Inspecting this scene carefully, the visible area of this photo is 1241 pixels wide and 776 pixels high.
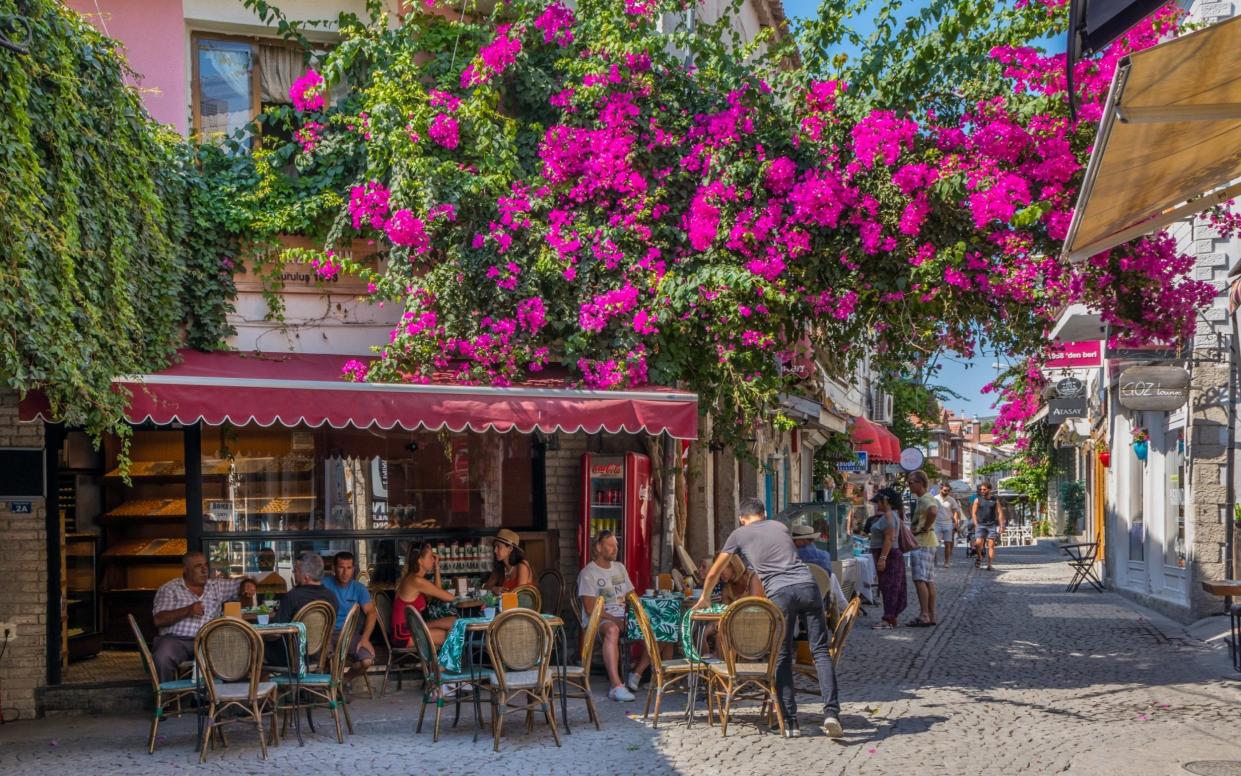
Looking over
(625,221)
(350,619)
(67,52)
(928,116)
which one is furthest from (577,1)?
(350,619)

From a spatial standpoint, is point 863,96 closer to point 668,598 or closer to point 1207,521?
point 668,598

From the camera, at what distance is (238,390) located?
400 inches

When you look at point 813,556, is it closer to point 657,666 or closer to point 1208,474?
point 657,666

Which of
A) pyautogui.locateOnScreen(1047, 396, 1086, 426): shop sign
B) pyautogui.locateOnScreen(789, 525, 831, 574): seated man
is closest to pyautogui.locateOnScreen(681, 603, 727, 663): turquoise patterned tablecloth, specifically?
pyautogui.locateOnScreen(789, 525, 831, 574): seated man

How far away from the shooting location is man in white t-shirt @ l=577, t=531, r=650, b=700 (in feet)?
37.9

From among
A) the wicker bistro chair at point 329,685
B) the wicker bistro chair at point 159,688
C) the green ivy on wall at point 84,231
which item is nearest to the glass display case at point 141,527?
the green ivy on wall at point 84,231

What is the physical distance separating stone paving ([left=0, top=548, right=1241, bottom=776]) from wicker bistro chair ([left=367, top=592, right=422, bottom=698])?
1.22 ft

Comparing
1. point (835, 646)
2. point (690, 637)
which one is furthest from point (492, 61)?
point (835, 646)

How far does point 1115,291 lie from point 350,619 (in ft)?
23.7

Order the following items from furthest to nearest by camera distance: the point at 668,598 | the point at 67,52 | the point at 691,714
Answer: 1. the point at 668,598
2. the point at 691,714
3. the point at 67,52

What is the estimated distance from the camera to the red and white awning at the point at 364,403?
10.1 metres

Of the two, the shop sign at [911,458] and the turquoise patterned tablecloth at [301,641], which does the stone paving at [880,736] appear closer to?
the turquoise patterned tablecloth at [301,641]

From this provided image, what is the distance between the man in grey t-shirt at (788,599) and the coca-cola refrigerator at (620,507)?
3575 mm

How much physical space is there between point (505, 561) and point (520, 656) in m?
3.25
